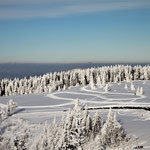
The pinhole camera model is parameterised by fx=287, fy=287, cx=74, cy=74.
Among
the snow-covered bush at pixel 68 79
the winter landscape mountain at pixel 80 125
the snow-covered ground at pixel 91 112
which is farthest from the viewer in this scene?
the snow-covered bush at pixel 68 79

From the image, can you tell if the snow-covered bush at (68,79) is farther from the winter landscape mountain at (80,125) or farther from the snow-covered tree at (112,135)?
the snow-covered tree at (112,135)

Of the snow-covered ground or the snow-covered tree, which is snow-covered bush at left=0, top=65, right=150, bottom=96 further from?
the snow-covered tree

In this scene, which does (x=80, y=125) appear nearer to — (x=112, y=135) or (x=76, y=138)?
(x=76, y=138)

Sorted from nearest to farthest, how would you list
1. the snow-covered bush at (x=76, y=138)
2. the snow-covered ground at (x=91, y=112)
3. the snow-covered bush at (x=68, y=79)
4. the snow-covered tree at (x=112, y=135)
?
the snow-covered bush at (x=76, y=138) → the snow-covered tree at (x=112, y=135) → the snow-covered ground at (x=91, y=112) → the snow-covered bush at (x=68, y=79)

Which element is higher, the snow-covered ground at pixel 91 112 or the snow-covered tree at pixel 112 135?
the snow-covered tree at pixel 112 135

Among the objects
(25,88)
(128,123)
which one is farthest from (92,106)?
(25,88)

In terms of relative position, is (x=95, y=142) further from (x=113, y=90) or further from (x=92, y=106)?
(x=113, y=90)

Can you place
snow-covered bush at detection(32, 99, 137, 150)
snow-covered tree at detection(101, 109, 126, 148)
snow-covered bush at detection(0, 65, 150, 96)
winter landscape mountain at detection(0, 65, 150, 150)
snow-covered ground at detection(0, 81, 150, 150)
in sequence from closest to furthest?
snow-covered bush at detection(32, 99, 137, 150), winter landscape mountain at detection(0, 65, 150, 150), snow-covered tree at detection(101, 109, 126, 148), snow-covered ground at detection(0, 81, 150, 150), snow-covered bush at detection(0, 65, 150, 96)

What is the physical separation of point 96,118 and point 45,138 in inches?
443

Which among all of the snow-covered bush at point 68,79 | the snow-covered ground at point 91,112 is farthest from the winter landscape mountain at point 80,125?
the snow-covered bush at point 68,79

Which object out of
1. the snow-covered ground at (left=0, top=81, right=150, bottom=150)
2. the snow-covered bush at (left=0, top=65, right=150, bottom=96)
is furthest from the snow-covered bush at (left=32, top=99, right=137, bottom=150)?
the snow-covered bush at (left=0, top=65, right=150, bottom=96)

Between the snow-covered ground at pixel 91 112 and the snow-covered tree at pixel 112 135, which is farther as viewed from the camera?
the snow-covered ground at pixel 91 112

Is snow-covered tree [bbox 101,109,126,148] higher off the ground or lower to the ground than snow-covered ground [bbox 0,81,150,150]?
higher

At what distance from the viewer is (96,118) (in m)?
46.2
